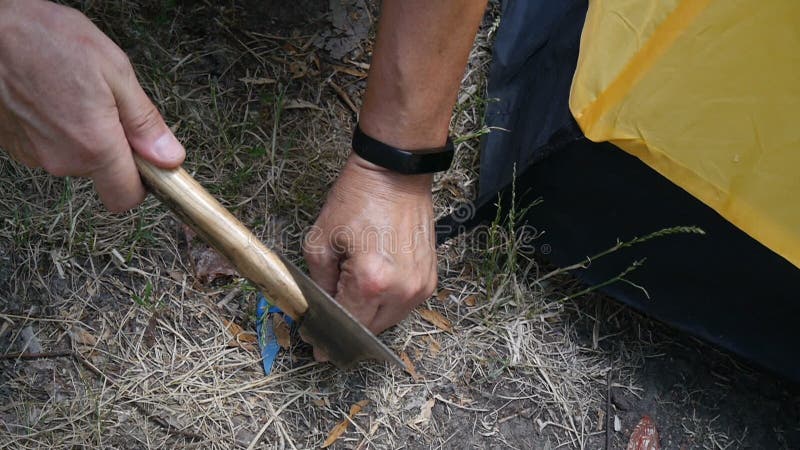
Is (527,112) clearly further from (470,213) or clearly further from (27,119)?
(27,119)

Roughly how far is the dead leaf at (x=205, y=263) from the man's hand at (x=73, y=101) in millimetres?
422

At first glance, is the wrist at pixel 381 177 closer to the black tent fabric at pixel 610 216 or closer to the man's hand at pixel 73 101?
the black tent fabric at pixel 610 216

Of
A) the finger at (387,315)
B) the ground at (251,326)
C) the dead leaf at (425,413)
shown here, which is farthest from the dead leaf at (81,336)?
the dead leaf at (425,413)

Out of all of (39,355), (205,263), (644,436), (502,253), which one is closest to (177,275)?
(205,263)

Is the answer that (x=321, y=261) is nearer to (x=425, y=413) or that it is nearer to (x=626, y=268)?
(x=425, y=413)

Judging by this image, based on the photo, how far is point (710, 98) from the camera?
3.83ft

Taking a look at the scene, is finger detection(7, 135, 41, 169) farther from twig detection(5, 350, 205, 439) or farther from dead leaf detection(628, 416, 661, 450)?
dead leaf detection(628, 416, 661, 450)

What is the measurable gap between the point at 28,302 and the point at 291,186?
64cm

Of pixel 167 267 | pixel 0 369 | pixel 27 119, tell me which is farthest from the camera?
pixel 167 267

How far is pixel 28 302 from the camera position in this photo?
150 centimetres

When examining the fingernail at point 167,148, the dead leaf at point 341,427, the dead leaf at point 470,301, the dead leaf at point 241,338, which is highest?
the fingernail at point 167,148

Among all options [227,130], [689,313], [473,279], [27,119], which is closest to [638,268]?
[689,313]

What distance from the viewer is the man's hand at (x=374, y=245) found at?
4.25 feet

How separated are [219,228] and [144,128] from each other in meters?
0.21
